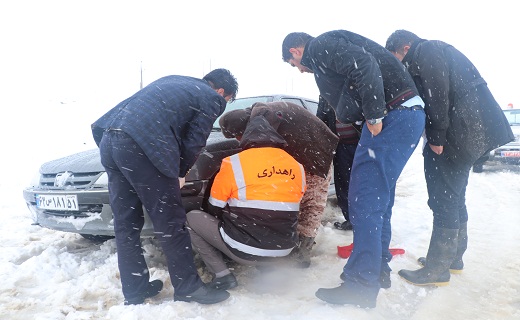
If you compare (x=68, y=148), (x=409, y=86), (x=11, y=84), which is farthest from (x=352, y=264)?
(x=11, y=84)

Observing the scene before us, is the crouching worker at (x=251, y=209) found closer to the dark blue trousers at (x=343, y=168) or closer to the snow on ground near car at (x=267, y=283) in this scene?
the snow on ground near car at (x=267, y=283)

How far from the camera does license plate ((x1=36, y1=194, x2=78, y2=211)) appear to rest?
2.66m

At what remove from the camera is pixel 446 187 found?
2.45 meters

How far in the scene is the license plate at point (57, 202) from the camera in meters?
2.66

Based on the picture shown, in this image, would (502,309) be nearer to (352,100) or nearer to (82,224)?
(352,100)

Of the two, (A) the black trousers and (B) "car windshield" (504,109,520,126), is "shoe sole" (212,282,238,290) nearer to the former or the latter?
(A) the black trousers

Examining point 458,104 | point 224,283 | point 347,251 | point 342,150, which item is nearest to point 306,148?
point 342,150

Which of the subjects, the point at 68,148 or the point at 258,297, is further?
the point at 68,148

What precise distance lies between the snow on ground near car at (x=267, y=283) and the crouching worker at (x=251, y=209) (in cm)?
27

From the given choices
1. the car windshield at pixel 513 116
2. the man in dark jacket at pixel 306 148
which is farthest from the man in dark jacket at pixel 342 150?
the car windshield at pixel 513 116

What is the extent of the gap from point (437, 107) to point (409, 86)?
29 cm

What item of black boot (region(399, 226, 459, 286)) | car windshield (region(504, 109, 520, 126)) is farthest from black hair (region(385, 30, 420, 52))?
car windshield (region(504, 109, 520, 126))

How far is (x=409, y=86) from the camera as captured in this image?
6.99ft

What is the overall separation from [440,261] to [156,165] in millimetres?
1974
